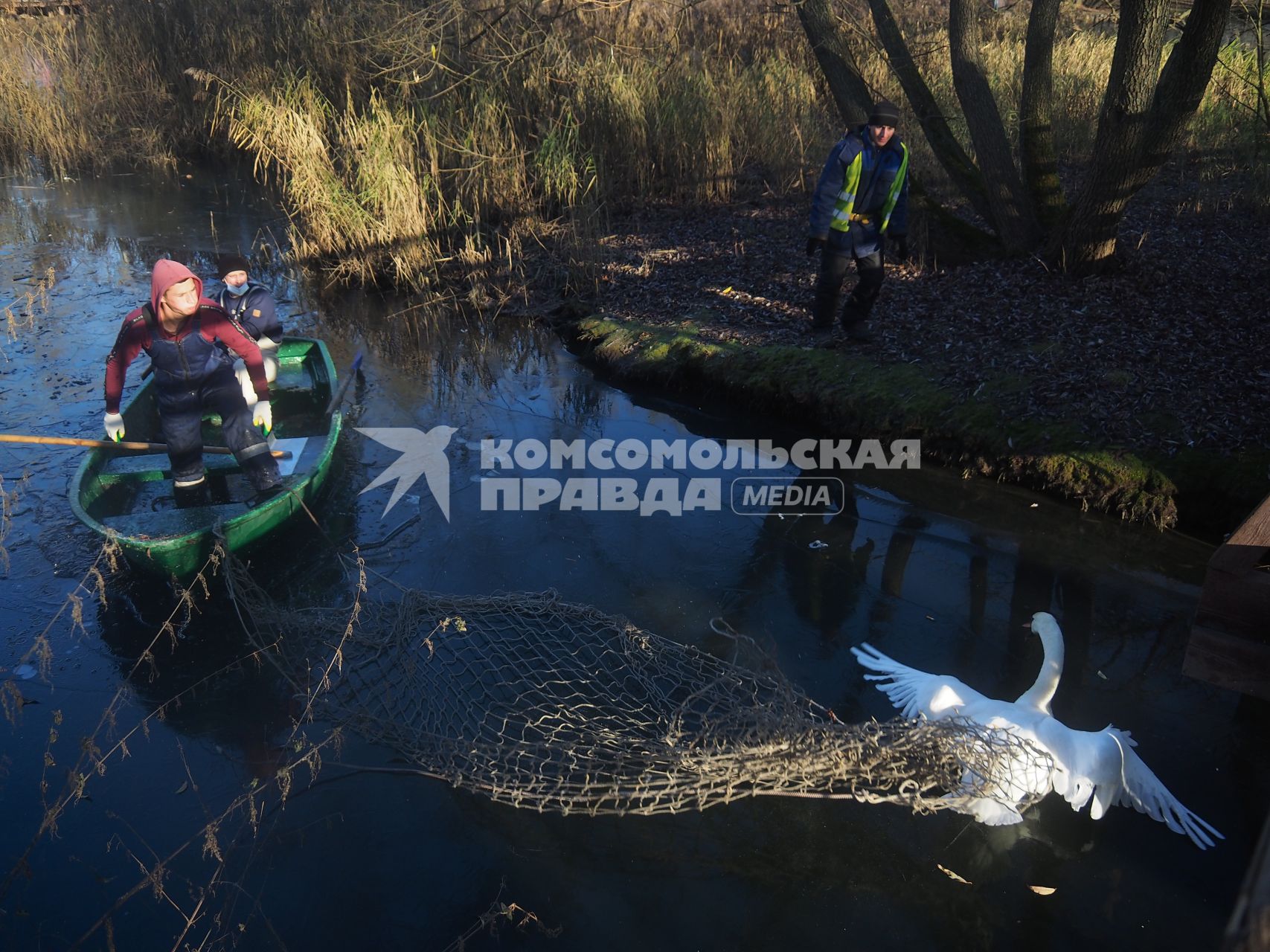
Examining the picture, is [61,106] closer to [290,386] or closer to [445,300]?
[445,300]

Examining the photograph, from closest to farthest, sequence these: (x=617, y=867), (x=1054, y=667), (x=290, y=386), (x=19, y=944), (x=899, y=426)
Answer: (x=19, y=944), (x=617, y=867), (x=1054, y=667), (x=899, y=426), (x=290, y=386)

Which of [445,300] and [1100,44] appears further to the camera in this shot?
[1100,44]

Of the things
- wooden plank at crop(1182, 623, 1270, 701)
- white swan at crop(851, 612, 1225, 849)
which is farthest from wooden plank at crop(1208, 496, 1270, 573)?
white swan at crop(851, 612, 1225, 849)

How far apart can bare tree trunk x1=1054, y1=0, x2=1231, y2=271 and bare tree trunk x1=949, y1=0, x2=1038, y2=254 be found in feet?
2.27

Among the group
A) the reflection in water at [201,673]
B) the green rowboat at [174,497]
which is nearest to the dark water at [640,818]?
the reflection in water at [201,673]

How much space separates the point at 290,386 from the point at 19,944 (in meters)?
5.02

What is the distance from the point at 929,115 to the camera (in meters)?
9.00

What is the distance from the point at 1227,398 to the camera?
6.37 meters

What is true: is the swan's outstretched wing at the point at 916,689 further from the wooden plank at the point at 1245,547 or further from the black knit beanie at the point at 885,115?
the black knit beanie at the point at 885,115

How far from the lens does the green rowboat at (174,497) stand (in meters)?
5.17

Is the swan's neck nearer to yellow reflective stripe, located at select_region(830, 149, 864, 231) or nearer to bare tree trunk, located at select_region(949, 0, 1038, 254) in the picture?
yellow reflective stripe, located at select_region(830, 149, 864, 231)

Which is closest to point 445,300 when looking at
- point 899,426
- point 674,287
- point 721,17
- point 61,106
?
point 674,287

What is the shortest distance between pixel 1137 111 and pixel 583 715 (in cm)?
639

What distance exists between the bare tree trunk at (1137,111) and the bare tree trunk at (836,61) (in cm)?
240
